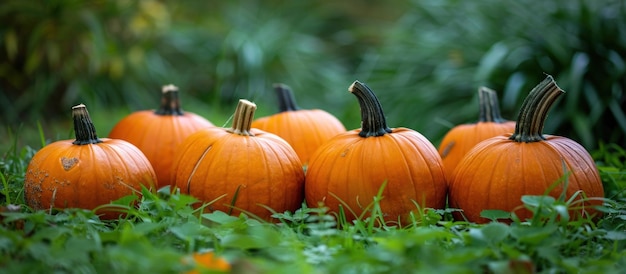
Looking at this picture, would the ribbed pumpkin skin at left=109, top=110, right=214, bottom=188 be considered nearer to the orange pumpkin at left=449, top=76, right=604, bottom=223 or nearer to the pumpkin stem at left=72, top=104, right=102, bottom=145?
the pumpkin stem at left=72, top=104, right=102, bottom=145

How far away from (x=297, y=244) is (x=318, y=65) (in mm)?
4922

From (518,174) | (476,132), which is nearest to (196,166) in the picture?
(518,174)

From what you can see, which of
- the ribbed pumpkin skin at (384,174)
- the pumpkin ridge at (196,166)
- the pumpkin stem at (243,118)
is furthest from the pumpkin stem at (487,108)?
the pumpkin ridge at (196,166)

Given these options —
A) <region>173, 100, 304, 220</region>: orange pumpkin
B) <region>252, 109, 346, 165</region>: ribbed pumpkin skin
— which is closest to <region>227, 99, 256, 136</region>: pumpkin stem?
<region>173, 100, 304, 220</region>: orange pumpkin

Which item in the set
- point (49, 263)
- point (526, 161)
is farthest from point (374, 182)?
point (49, 263)

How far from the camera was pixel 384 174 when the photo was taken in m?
2.06

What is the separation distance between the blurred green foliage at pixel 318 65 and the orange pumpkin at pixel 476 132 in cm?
30

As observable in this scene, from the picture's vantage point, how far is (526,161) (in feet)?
6.68

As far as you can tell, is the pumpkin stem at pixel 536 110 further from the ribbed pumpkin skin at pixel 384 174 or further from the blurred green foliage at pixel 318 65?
the blurred green foliage at pixel 318 65

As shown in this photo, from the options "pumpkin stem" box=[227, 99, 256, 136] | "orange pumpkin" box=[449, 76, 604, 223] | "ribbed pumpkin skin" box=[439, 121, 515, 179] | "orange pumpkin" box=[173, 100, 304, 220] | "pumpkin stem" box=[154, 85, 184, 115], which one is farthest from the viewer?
"pumpkin stem" box=[154, 85, 184, 115]

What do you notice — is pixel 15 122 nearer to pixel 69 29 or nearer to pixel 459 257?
pixel 69 29

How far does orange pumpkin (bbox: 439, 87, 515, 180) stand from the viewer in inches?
104

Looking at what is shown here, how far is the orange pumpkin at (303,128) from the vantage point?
2.74m

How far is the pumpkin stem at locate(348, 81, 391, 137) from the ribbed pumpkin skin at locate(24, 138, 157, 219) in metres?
0.82
